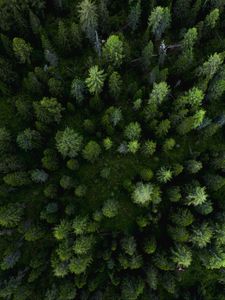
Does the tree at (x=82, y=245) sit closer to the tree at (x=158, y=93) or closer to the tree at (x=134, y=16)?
the tree at (x=158, y=93)

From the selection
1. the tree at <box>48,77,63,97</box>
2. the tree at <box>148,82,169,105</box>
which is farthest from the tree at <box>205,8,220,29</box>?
the tree at <box>48,77,63,97</box>

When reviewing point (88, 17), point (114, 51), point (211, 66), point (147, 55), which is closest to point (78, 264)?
point (114, 51)

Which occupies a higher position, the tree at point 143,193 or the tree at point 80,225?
the tree at point 143,193

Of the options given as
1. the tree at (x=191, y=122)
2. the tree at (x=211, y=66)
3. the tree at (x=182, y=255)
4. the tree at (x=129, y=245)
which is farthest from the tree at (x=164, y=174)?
the tree at (x=211, y=66)

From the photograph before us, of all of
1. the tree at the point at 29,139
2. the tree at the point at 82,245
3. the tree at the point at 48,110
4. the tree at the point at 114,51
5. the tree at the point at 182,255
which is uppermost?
the tree at the point at 114,51

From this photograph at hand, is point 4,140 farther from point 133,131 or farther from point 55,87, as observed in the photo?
point 133,131

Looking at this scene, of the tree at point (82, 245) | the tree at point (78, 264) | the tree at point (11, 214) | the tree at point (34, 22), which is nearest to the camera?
the tree at point (78, 264)

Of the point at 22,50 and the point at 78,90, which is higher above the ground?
the point at 22,50

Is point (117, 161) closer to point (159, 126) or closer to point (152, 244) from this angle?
point (159, 126)
